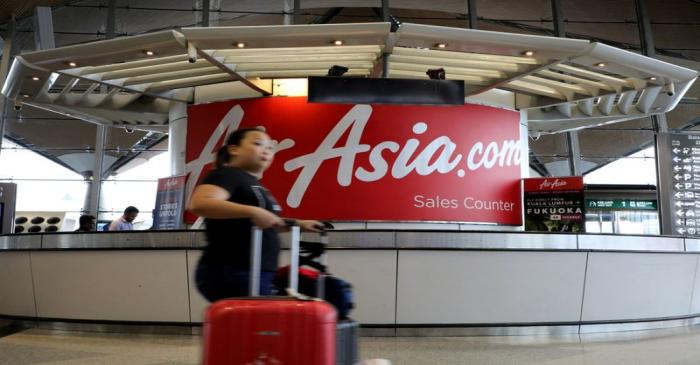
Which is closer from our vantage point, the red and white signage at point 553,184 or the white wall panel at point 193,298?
the white wall panel at point 193,298

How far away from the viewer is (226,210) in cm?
224

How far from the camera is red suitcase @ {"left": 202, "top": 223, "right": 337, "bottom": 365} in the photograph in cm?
213

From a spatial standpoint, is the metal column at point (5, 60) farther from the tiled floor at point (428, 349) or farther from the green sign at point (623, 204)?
the green sign at point (623, 204)

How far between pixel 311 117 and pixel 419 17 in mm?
8252

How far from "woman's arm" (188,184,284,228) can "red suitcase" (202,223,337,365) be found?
0.30 meters

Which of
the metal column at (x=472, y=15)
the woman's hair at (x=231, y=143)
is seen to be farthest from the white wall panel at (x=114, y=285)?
the metal column at (x=472, y=15)

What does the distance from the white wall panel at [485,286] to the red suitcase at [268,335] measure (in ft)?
12.0

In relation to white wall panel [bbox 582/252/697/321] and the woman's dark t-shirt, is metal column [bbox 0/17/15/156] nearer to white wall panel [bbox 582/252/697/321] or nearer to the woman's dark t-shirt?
white wall panel [bbox 582/252/697/321]

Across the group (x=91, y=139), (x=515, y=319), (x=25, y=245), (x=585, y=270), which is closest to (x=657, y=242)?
(x=585, y=270)

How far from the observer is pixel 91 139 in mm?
16078

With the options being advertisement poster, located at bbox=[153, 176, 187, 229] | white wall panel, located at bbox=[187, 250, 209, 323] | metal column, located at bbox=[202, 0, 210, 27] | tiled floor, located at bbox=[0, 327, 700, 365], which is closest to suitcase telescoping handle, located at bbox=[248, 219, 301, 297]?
tiled floor, located at bbox=[0, 327, 700, 365]

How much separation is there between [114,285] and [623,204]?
599 inches

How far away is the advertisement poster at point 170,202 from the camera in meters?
9.07

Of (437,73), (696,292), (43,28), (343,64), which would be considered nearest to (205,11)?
(43,28)
